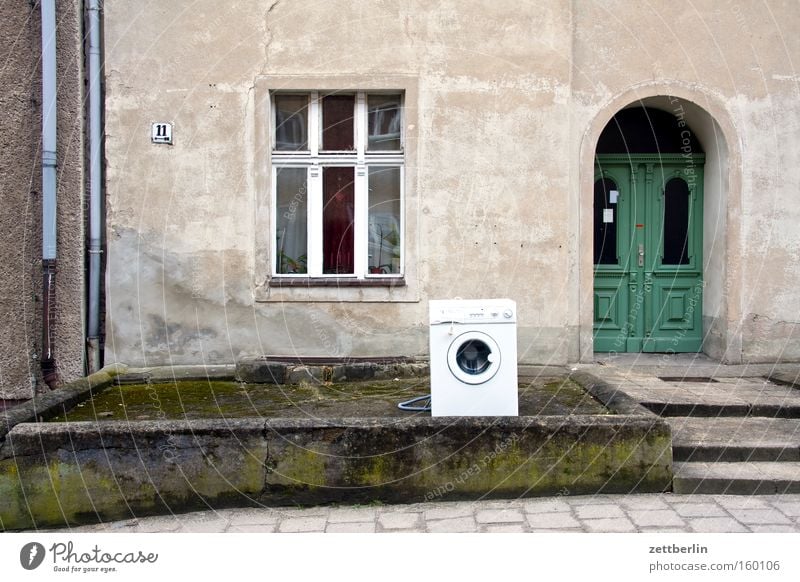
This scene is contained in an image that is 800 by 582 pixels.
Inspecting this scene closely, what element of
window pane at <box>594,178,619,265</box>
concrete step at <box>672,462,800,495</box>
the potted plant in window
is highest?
window pane at <box>594,178,619,265</box>

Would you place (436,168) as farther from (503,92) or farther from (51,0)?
(51,0)

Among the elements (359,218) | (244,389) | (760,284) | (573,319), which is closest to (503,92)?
(359,218)

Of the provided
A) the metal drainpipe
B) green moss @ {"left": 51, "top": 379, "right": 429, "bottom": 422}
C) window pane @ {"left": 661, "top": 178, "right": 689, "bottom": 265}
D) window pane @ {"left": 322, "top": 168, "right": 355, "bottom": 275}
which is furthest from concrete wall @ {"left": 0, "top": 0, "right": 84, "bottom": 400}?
window pane @ {"left": 661, "top": 178, "right": 689, "bottom": 265}

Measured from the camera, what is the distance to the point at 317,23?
24.3 ft

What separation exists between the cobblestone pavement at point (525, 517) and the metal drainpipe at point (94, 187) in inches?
143

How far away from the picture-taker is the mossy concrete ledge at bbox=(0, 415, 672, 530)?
4.16 meters

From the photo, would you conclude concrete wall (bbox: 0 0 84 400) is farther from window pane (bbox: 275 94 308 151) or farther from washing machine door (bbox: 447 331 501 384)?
washing machine door (bbox: 447 331 501 384)

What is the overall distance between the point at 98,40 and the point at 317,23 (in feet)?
7.26

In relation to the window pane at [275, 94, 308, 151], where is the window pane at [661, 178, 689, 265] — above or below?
below

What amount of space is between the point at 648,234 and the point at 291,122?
4150 mm

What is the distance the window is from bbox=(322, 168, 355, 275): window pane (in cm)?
1

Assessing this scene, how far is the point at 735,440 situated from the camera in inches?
195

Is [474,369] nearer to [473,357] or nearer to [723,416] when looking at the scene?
[473,357]

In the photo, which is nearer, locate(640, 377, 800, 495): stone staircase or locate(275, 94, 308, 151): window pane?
locate(640, 377, 800, 495): stone staircase
